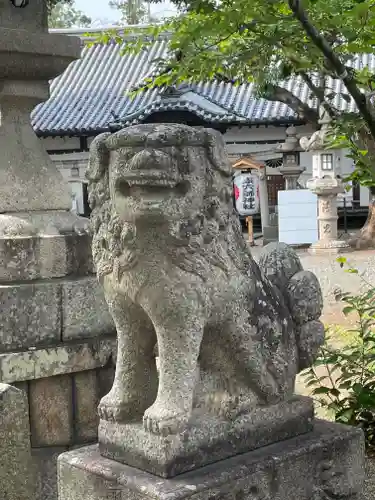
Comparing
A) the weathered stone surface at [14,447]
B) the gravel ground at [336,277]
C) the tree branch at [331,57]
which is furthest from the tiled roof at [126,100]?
the weathered stone surface at [14,447]

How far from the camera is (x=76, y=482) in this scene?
234cm

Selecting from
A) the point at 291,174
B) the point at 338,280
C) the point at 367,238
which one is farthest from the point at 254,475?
the point at 291,174

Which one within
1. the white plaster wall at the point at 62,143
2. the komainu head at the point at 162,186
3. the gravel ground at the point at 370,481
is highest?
the white plaster wall at the point at 62,143

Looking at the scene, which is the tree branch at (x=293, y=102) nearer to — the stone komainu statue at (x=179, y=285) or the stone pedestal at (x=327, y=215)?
the stone pedestal at (x=327, y=215)

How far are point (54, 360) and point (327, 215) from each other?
12664 mm

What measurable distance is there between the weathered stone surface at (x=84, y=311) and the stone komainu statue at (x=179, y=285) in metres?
1.14

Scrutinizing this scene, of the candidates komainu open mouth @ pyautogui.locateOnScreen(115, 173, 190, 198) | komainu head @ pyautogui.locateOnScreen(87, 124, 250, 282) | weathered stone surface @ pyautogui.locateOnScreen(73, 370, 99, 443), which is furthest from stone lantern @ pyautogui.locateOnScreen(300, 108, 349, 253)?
komainu open mouth @ pyautogui.locateOnScreen(115, 173, 190, 198)

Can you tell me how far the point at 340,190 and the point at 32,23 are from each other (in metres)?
12.3

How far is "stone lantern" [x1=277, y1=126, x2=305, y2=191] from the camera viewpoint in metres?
18.2

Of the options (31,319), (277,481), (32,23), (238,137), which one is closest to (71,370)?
(31,319)

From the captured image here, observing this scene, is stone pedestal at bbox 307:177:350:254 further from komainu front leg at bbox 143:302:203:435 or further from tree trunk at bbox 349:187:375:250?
komainu front leg at bbox 143:302:203:435

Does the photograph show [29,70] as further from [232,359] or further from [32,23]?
[232,359]

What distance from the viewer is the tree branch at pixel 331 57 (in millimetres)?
2849

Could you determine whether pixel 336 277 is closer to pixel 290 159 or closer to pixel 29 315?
pixel 290 159
